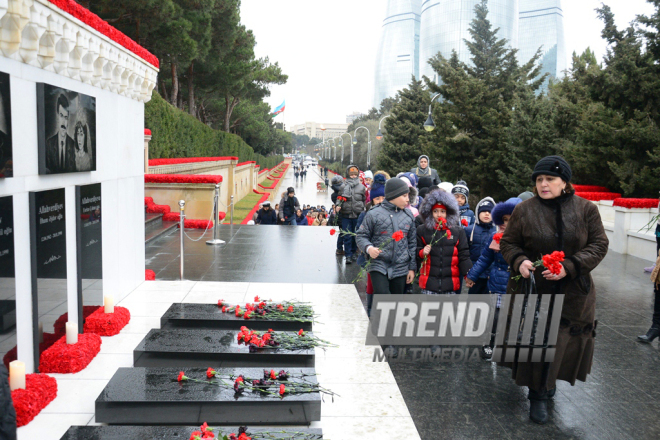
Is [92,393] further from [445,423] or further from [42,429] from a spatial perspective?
[445,423]

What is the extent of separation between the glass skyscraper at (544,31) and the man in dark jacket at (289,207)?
4808 inches

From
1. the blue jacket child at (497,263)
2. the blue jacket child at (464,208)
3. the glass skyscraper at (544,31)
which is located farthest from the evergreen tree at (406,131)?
the glass skyscraper at (544,31)

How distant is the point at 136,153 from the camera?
→ 7879 mm

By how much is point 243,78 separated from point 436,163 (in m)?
15.6

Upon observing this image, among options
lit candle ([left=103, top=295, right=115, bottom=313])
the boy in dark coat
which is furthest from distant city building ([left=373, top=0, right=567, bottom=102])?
lit candle ([left=103, top=295, right=115, bottom=313])

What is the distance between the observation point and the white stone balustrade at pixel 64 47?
4.32 m

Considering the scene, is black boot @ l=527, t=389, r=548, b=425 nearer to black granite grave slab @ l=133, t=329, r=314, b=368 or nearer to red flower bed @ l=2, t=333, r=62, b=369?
black granite grave slab @ l=133, t=329, r=314, b=368

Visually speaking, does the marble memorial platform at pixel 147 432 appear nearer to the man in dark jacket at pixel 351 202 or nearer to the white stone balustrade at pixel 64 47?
the white stone balustrade at pixel 64 47

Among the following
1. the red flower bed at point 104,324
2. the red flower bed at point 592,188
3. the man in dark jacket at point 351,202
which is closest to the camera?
the red flower bed at point 104,324

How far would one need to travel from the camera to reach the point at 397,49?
5566 inches

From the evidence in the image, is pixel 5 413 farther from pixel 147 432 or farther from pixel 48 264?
pixel 48 264

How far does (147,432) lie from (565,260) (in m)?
3.26

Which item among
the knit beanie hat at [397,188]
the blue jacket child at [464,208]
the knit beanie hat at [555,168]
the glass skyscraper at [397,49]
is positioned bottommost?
the blue jacket child at [464,208]

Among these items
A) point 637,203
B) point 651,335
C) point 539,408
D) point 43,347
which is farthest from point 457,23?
point 43,347
